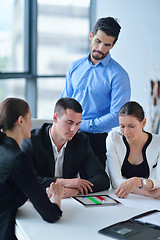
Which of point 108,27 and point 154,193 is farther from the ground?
point 108,27

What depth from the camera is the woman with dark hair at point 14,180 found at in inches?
66.9

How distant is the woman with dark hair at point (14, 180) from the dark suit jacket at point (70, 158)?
1.53 feet

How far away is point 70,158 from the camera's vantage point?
93.1 inches

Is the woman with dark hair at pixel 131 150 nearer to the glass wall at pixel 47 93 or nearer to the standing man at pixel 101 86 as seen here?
the standing man at pixel 101 86

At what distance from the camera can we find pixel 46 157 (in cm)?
230

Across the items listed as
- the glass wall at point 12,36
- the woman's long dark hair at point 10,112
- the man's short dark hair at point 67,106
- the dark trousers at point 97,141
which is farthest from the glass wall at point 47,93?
the woman's long dark hair at point 10,112

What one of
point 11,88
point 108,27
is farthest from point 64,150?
point 11,88

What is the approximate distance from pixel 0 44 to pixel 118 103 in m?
2.32

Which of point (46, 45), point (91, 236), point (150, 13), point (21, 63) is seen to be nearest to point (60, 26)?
point (46, 45)

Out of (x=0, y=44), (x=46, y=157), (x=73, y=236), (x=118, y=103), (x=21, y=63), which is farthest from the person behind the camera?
(x=21, y=63)

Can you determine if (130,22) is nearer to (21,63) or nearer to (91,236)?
(21,63)

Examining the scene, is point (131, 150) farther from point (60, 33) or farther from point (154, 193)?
point (60, 33)

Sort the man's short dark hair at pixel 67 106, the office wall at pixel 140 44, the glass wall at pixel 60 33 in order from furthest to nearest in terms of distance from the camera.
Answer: the glass wall at pixel 60 33
the office wall at pixel 140 44
the man's short dark hair at pixel 67 106

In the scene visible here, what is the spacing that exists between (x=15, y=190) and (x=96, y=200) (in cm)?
48
